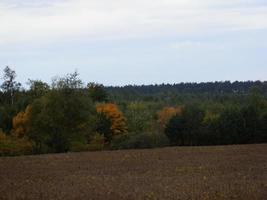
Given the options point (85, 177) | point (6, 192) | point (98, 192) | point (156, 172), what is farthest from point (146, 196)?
point (156, 172)

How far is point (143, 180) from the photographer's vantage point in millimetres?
25344

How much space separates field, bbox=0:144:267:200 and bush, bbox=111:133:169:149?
99.3ft

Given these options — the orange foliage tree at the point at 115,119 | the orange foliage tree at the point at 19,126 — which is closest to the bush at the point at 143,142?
the orange foliage tree at the point at 115,119

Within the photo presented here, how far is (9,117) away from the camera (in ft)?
271

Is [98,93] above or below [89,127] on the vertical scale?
above

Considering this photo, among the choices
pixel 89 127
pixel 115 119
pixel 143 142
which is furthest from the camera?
pixel 115 119

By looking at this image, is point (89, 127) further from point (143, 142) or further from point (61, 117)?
point (143, 142)

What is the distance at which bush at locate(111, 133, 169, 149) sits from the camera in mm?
69875

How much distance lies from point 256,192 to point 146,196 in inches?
140

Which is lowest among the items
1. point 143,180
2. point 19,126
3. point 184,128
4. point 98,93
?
point 143,180

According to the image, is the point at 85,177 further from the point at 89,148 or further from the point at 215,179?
the point at 89,148

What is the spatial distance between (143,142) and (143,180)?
147ft

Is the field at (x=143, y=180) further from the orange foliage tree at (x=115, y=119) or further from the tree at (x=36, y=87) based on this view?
the tree at (x=36, y=87)

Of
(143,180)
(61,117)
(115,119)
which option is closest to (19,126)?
(61,117)
